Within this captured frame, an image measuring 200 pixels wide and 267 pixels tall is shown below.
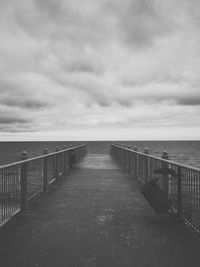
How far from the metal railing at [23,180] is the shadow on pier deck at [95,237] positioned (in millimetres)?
316

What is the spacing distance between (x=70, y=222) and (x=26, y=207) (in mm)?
1352

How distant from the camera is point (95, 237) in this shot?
14.0 ft

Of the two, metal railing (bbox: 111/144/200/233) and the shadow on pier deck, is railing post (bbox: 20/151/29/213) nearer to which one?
the shadow on pier deck

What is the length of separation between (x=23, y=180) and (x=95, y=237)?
2505mm

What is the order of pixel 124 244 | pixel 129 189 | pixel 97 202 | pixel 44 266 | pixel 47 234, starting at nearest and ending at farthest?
pixel 44 266 < pixel 124 244 < pixel 47 234 < pixel 97 202 < pixel 129 189

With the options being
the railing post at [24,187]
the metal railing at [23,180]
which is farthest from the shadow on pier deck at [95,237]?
the metal railing at [23,180]

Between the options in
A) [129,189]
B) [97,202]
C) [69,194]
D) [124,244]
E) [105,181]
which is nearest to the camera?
[124,244]

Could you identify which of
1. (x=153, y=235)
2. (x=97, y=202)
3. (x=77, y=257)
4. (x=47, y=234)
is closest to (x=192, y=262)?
(x=153, y=235)

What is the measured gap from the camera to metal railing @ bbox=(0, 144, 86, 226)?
5.16 meters

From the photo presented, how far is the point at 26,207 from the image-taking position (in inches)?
229

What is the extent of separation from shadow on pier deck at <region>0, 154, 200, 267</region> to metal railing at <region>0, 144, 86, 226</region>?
1.04 feet

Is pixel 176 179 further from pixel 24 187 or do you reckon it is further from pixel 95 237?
pixel 24 187

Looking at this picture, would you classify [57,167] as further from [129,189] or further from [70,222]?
[70,222]

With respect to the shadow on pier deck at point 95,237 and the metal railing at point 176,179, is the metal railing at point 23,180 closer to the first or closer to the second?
the shadow on pier deck at point 95,237
